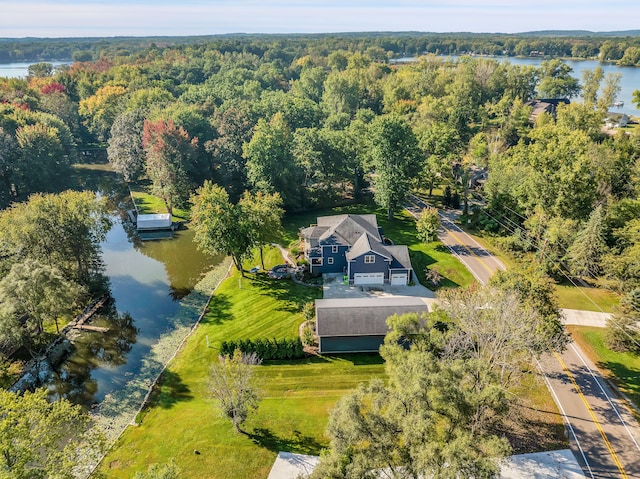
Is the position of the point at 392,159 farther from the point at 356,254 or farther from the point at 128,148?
the point at 128,148

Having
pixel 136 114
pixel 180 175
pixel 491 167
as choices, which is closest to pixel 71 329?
pixel 180 175

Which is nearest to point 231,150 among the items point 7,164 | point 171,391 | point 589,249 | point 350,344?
point 7,164

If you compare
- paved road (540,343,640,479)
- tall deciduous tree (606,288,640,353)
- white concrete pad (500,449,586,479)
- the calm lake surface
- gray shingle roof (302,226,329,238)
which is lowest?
the calm lake surface

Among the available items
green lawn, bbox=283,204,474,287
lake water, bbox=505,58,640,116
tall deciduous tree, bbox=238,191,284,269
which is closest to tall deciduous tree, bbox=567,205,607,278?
green lawn, bbox=283,204,474,287

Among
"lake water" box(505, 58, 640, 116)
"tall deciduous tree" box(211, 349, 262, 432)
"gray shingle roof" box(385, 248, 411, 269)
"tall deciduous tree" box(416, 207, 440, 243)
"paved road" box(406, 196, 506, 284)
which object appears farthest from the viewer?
"lake water" box(505, 58, 640, 116)

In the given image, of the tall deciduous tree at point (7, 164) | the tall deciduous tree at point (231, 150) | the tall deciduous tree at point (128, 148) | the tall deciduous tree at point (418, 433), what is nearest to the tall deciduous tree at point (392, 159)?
the tall deciduous tree at point (231, 150)

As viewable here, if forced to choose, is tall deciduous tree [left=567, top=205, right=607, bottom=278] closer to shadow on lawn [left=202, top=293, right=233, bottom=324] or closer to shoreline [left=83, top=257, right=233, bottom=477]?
shadow on lawn [left=202, top=293, right=233, bottom=324]
